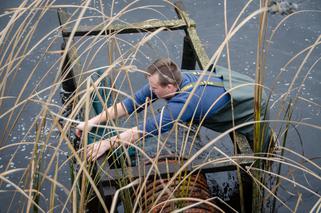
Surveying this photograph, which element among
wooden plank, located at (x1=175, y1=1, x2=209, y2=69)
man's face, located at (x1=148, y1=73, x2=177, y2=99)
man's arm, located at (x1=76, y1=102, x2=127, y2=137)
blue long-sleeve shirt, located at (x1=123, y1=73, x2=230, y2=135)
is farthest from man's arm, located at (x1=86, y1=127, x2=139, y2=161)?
wooden plank, located at (x1=175, y1=1, x2=209, y2=69)

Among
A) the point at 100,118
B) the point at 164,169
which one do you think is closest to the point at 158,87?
the point at 164,169

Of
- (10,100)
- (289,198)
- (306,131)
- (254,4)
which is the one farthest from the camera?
(254,4)

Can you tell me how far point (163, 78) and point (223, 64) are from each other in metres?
2.35

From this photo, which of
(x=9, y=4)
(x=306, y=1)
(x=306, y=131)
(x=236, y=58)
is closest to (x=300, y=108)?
(x=306, y=131)

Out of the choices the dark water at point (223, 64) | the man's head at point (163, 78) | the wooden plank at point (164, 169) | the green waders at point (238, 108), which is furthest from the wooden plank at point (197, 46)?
the wooden plank at point (164, 169)

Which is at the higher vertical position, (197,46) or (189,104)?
(197,46)

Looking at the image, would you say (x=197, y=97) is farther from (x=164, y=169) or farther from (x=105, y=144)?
(x=105, y=144)

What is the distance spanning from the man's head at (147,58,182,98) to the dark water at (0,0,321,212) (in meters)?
1.04

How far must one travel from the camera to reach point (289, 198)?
4.24m

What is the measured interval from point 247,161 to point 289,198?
151 centimetres

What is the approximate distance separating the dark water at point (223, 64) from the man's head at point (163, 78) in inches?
40.9

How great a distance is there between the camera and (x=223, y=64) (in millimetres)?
5582

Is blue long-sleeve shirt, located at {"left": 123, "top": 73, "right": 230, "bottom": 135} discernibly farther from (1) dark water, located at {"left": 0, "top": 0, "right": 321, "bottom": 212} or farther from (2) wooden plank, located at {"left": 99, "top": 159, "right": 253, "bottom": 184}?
(1) dark water, located at {"left": 0, "top": 0, "right": 321, "bottom": 212}

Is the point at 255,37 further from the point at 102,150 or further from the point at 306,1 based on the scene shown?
the point at 102,150
